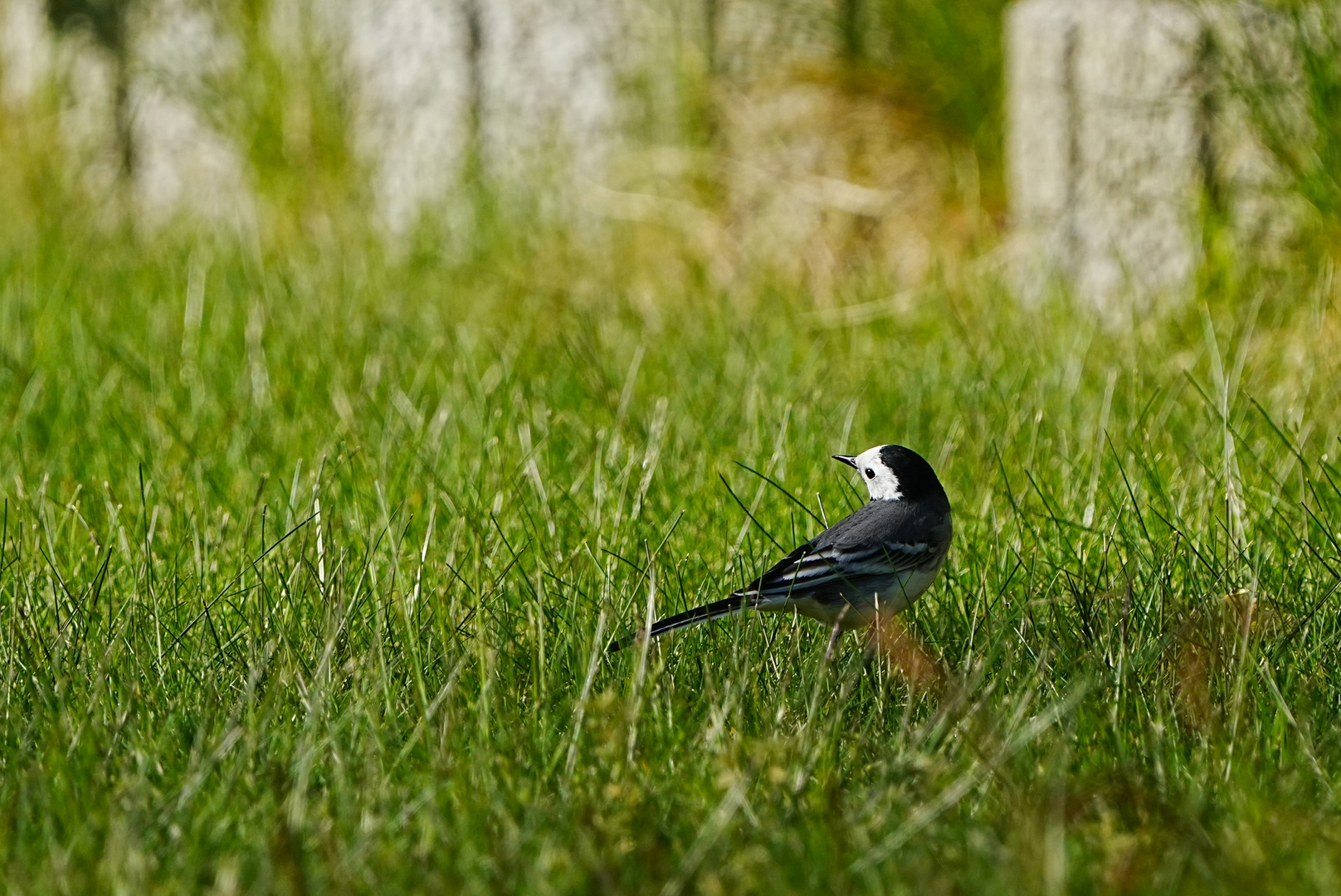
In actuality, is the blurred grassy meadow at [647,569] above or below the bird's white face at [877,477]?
below

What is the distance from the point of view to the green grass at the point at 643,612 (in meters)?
2.00

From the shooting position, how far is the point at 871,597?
273cm

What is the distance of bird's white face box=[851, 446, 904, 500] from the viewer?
9.61ft

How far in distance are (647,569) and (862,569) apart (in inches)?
15.8

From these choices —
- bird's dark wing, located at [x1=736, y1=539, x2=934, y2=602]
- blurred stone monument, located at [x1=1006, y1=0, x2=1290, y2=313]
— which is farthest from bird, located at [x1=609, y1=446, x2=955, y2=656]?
blurred stone monument, located at [x1=1006, y1=0, x2=1290, y2=313]

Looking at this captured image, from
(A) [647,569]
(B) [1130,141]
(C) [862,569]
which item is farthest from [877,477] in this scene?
(B) [1130,141]

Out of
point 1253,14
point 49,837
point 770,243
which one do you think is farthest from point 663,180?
point 49,837

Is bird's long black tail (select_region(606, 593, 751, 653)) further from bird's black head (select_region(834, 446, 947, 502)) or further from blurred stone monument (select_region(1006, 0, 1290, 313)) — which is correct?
blurred stone monument (select_region(1006, 0, 1290, 313))

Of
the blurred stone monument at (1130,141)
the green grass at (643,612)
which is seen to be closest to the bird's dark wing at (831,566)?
the green grass at (643,612)

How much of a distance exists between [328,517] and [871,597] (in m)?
1.11

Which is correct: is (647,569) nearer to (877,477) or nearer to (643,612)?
(643,612)

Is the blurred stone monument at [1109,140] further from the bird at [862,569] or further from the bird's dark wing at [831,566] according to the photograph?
the bird's dark wing at [831,566]

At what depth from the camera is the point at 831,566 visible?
271 cm

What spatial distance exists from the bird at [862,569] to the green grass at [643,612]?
3.1 inches
